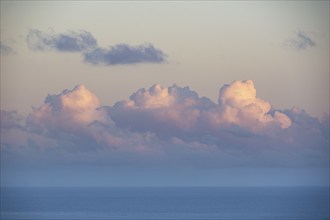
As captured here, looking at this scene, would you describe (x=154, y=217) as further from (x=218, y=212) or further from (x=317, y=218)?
(x=317, y=218)

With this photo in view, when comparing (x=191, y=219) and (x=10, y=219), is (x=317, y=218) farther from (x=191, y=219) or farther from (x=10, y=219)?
(x=10, y=219)

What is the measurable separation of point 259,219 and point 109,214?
23009 millimetres

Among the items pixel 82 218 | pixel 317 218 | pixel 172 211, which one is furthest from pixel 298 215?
pixel 82 218

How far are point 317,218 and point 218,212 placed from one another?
18.8 m

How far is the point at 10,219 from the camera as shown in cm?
9925

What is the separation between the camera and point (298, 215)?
106812 millimetres

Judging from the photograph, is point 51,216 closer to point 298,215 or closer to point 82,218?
point 82,218

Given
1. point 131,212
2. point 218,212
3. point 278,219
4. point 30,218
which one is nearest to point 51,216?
point 30,218

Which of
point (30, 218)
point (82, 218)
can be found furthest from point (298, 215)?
point (30, 218)

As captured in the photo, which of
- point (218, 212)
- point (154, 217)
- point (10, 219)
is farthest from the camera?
point (218, 212)

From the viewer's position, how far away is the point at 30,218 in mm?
102625

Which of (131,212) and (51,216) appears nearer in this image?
(51,216)

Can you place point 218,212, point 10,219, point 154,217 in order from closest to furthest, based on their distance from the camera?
point 10,219 < point 154,217 < point 218,212

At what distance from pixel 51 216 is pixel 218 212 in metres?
24.8
